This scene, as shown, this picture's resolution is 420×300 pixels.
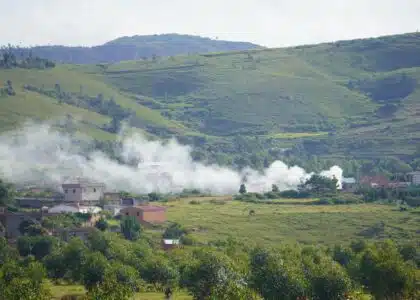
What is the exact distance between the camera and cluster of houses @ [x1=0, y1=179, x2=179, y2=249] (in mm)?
108500

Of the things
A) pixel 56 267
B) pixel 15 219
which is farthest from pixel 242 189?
pixel 56 267

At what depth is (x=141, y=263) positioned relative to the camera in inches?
3356

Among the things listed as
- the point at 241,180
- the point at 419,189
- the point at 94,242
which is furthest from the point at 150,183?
the point at 94,242

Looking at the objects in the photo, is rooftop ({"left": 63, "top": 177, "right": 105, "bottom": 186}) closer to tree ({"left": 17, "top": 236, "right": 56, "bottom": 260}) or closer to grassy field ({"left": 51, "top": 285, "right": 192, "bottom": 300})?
tree ({"left": 17, "top": 236, "right": 56, "bottom": 260})

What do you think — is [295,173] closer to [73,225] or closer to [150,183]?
[150,183]

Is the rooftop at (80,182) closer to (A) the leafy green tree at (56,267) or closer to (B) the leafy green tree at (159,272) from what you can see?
(A) the leafy green tree at (56,267)

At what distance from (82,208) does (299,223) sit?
2759cm

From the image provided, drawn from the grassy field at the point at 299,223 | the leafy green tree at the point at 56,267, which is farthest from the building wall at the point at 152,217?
the leafy green tree at the point at 56,267

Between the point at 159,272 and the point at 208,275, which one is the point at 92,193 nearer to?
the point at 159,272

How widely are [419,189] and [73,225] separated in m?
52.3

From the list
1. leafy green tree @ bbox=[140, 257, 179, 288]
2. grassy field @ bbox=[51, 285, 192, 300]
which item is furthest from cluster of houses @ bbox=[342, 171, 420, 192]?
grassy field @ bbox=[51, 285, 192, 300]

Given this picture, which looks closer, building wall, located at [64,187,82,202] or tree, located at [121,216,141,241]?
tree, located at [121,216,141,241]

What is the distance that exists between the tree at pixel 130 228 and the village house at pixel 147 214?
727 centimetres

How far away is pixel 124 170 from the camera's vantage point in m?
157
